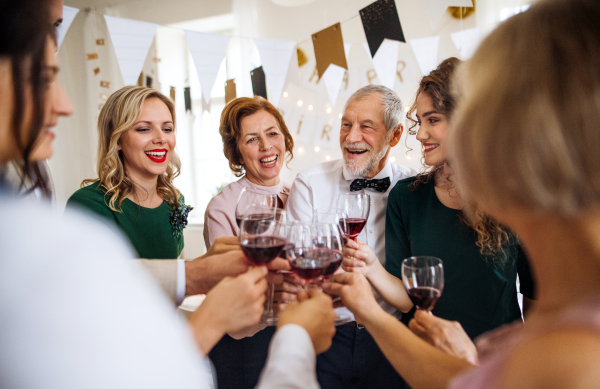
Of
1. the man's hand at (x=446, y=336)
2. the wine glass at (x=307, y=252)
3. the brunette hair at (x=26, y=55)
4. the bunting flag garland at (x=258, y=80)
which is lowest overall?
the man's hand at (x=446, y=336)

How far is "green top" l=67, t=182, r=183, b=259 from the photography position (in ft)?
5.86

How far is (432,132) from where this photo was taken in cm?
167

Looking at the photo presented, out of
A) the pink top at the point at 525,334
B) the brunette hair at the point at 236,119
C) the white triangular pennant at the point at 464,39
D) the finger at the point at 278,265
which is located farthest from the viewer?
the white triangular pennant at the point at 464,39

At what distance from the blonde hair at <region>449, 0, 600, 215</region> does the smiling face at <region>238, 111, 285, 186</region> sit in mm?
1803

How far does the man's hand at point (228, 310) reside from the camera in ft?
3.08

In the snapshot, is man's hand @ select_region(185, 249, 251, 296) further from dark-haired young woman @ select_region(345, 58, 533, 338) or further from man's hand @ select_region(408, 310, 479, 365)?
man's hand @ select_region(408, 310, 479, 365)

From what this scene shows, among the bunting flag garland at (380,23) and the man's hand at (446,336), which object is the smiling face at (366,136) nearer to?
the bunting flag garland at (380,23)

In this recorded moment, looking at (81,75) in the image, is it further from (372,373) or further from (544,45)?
(544,45)

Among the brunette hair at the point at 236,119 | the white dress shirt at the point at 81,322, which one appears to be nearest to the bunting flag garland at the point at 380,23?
the brunette hair at the point at 236,119

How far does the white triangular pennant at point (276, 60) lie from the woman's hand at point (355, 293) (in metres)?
1.97

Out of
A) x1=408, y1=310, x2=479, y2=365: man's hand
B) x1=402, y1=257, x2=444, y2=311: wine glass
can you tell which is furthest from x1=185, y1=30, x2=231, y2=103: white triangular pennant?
x1=408, y1=310, x2=479, y2=365: man's hand

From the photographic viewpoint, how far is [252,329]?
1.62 metres

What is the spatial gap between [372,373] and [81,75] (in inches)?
219

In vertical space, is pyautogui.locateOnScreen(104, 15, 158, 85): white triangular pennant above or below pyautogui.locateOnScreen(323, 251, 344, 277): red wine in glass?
above
